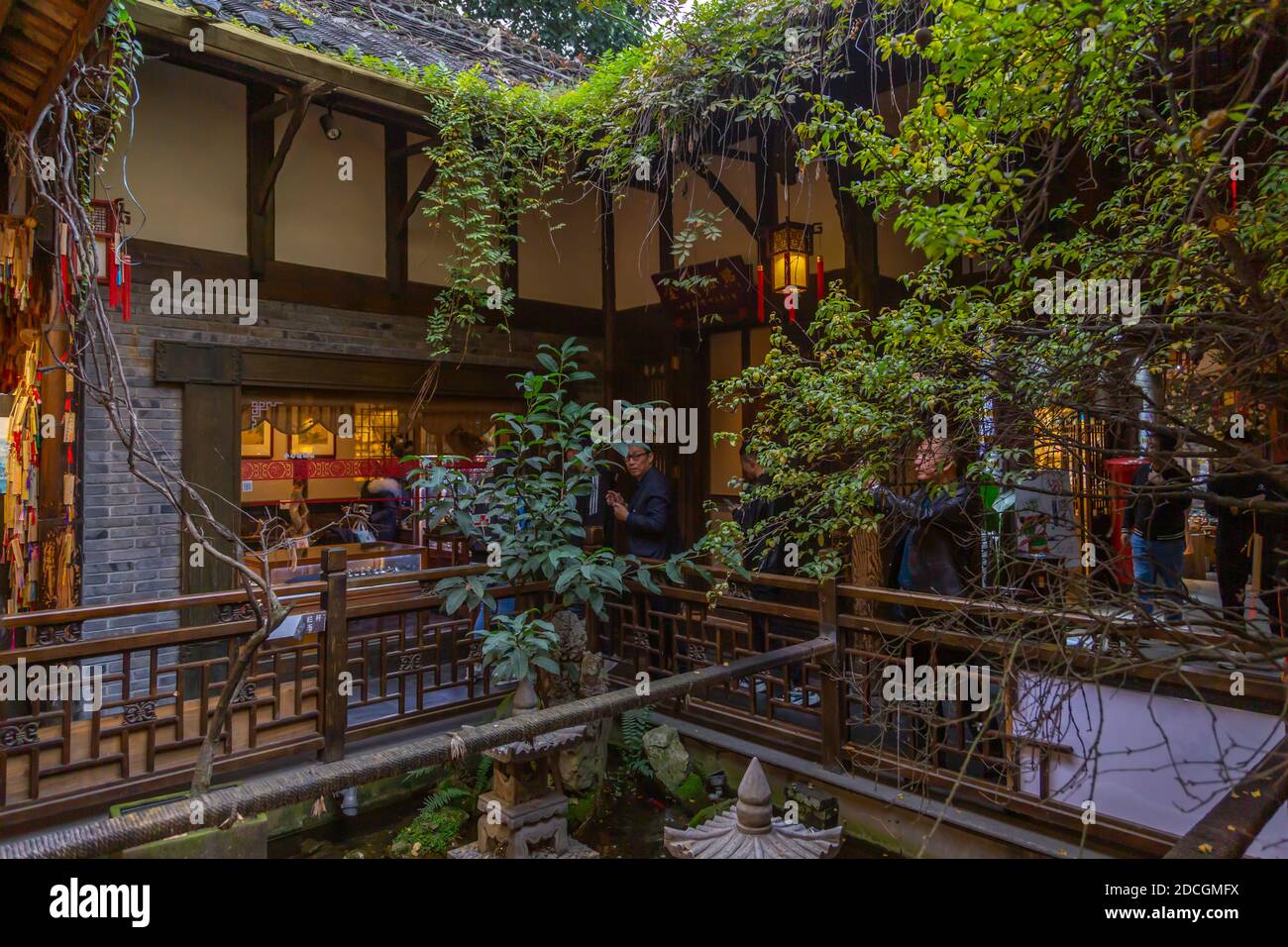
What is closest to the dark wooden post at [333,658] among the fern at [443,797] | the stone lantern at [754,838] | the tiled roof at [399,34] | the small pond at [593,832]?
the small pond at [593,832]

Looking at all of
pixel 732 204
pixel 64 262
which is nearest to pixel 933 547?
pixel 732 204

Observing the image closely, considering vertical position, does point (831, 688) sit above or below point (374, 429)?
below

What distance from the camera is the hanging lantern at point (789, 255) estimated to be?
6.58 m

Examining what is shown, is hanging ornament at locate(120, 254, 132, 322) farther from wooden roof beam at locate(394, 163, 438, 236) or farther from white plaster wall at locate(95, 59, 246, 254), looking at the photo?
wooden roof beam at locate(394, 163, 438, 236)

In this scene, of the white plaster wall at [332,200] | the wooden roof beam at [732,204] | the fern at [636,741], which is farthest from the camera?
the wooden roof beam at [732,204]

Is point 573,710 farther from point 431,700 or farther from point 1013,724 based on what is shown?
point 431,700

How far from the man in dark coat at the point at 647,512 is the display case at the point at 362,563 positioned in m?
2.13

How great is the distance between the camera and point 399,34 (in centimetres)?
732

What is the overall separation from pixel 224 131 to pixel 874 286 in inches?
207


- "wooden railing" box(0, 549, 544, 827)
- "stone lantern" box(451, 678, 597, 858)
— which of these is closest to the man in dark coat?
"wooden railing" box(0, 549, 544, 827)

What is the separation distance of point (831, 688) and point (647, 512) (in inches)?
79.2

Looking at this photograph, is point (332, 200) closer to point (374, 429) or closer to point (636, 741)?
point (374, 429)

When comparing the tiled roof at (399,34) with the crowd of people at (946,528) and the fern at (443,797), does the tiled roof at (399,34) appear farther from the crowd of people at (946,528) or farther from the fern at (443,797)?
the fern at (443,797)

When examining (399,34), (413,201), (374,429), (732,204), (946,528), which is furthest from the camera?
(374,429)
